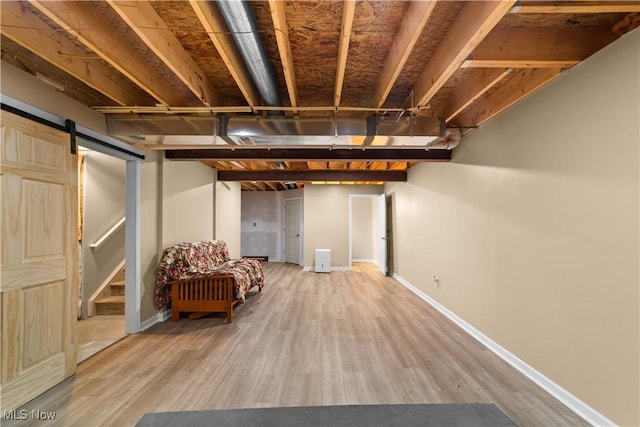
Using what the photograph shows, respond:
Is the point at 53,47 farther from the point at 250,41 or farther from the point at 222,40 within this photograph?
the point at 250,41

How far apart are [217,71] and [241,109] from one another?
336 mm

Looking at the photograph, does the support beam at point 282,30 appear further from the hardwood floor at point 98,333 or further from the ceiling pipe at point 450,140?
the hardwood floor at point 98,333

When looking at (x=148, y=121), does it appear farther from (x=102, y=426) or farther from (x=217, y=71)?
(x=102, y=426)

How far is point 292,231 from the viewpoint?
27.8 feet

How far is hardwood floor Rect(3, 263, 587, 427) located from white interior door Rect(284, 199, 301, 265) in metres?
4.44

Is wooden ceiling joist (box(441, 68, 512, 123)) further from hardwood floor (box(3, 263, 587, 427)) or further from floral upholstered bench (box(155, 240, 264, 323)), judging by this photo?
floral upholstered bench (box(155, 240, 264, 323))

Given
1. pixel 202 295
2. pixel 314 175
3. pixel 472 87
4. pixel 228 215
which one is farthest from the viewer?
pixel 228 215

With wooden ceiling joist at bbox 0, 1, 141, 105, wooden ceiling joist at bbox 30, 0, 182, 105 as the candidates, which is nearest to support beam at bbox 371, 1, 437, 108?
wooden ceiling joist at bbox 30, 0, 182, 105

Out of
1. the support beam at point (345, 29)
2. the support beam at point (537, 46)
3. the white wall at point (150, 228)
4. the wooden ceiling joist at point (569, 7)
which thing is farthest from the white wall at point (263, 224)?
the wooden ceiling joist at point (569, 7)

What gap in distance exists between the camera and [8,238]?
1854mm

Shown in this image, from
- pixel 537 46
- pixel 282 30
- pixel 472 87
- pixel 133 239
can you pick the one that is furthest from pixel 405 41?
pixel 133 239

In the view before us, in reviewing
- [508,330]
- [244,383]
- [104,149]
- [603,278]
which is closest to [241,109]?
[104,149]

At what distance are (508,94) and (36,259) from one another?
3.88 m

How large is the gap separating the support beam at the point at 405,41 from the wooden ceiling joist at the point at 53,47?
82.2 inches
